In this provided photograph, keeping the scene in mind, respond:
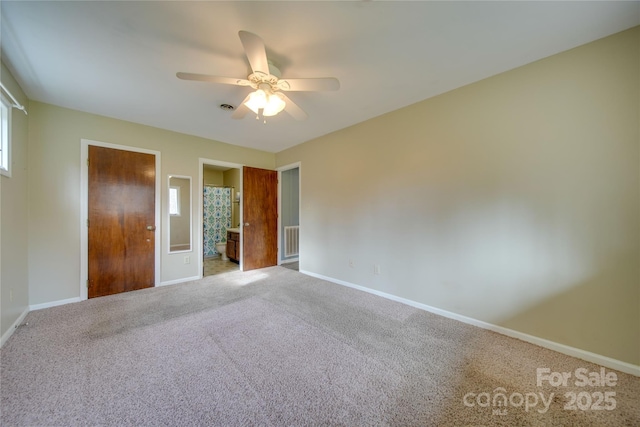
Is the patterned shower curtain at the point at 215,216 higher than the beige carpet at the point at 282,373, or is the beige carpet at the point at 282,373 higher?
the patterned shower curtain at the point at 215,216

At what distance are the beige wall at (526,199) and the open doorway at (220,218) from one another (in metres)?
3.36

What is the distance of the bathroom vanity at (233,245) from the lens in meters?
5.12

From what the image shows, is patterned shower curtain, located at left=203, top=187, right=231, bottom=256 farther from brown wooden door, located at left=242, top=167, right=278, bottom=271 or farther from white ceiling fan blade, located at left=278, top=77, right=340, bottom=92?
white ceiling fan blade, located at left=278, top=77, right=340, bottom=92

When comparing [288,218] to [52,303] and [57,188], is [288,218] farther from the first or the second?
[52,303]

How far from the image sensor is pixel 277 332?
2.25 metres

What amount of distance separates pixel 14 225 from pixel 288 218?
380 centimetres

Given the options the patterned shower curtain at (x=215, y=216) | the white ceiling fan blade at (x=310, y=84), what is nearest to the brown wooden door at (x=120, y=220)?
the patterned shower curtain at (x=215, y=216)

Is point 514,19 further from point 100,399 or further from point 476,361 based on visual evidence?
point 100,399

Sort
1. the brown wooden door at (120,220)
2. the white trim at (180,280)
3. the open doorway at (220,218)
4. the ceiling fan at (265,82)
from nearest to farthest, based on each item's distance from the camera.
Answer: the ceiling fan at (265,82) < the brown wooden door at (120,220) < the white trim at (180,280) < the open doorway at (220,218)

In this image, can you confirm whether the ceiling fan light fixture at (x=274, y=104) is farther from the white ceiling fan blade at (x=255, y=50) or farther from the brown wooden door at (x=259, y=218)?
the brown wooden door at (x=259, y=218)

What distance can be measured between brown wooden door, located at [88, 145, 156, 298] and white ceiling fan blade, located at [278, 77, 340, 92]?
9.07 ft

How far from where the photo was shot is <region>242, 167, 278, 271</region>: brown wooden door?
4566mm

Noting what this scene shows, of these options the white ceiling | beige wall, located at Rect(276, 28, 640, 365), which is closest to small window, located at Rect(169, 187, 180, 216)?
the white ceiling

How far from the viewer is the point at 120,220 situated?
3309mm
